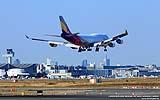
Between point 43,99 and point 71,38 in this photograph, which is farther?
point 71,38

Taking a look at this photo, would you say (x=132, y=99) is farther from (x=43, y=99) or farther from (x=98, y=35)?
(x=98, y=35)

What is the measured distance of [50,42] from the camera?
12606 cm

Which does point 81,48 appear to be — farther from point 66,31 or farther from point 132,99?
point 132,99

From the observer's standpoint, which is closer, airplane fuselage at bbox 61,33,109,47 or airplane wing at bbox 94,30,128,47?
airplane wing at bbox 94,30,128,47

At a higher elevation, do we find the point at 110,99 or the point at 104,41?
the point at 104,41

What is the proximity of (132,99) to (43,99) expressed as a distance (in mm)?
10196

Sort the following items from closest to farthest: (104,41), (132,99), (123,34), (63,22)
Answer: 1. (132,99)
2. (123,34)
3. (104,41)
4. (63,22)

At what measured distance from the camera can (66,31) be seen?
438 feet

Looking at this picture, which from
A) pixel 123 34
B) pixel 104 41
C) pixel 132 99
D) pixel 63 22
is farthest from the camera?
pixel 63 22

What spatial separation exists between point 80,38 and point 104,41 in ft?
21.6

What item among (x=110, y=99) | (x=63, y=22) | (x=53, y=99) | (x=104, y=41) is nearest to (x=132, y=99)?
(x=110, y=99)

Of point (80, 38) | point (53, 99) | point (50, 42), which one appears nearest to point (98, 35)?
point (80, 38)

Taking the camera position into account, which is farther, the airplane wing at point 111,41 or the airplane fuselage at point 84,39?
the airplane fuselage at point 84,39

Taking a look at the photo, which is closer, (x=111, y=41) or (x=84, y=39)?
(x=111, y=41)
